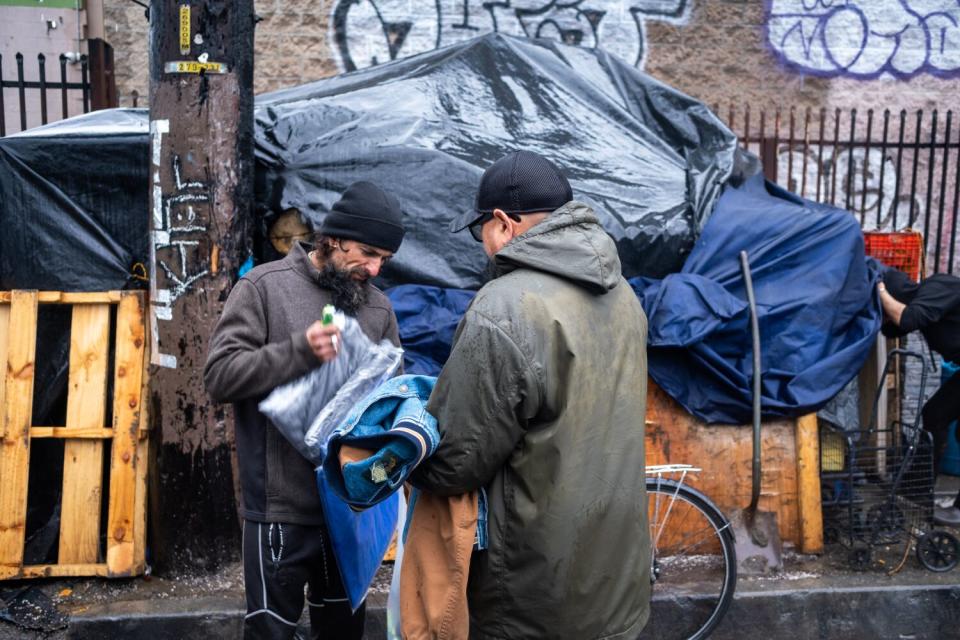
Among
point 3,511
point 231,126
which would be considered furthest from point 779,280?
point 3,511

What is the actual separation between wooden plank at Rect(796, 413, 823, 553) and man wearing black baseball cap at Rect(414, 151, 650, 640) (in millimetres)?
2759

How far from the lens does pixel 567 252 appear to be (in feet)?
8.02

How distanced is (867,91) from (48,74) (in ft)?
24.5

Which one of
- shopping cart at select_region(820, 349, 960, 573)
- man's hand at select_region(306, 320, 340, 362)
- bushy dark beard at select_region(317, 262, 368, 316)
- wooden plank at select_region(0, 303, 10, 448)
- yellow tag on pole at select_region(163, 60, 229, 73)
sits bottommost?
shopping cart at select_region(820, 349, 960, 573)

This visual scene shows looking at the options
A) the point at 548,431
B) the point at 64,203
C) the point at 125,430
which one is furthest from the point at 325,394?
the point at 64,203

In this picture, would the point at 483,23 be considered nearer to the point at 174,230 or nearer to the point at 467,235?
the point at 467,235

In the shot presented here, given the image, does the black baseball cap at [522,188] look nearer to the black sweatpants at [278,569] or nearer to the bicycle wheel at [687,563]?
the black sweatpants at [278,569]

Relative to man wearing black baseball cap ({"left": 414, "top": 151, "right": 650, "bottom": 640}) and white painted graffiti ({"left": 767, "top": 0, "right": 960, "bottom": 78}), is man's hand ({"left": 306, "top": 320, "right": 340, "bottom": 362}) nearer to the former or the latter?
man wearing black baseball cap ({"left": 414, "top": 151, "right": 650, "bottom": 640})

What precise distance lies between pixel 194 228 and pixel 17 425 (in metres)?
1.33

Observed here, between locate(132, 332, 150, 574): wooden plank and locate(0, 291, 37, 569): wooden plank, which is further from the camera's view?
locate(132, 332, 150, 574): wooden plank

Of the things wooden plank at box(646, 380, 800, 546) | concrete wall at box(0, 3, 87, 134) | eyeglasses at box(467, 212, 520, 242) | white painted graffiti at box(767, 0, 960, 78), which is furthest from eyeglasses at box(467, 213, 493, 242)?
white painted graffiti at box(767, 0, 960, 78)

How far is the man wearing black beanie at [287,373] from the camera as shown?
2.90m

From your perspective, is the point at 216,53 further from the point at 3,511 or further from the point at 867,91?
the point at 867,91

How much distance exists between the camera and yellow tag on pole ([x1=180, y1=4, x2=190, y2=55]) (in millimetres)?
4312
